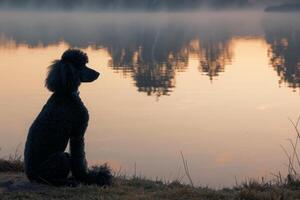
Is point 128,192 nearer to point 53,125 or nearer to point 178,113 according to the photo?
point 53,125

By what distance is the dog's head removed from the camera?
24.5ft

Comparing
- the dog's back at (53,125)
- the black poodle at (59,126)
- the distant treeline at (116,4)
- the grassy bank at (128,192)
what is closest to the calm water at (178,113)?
the grassy bank at (128,192)

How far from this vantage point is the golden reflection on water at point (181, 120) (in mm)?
12898

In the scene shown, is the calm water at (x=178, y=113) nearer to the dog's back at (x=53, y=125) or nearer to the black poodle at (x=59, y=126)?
the black poodle at (x=59, y=126)

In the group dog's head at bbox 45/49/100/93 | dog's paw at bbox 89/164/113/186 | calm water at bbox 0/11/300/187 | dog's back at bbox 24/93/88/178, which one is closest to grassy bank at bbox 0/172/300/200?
dog's paw at bbox 89/164/113/186

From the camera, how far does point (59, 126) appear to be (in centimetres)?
761

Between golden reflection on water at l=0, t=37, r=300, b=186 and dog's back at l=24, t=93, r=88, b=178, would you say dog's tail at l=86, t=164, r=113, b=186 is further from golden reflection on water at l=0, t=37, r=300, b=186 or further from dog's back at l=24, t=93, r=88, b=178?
golden reflection on water at l=0, t=37, r=300, b=186

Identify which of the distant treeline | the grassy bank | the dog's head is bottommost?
the grassy bank

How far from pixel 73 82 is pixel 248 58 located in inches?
1248

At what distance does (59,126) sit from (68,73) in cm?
62

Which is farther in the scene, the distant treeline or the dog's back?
the distant treeline

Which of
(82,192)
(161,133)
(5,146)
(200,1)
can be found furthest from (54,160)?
(200,1)

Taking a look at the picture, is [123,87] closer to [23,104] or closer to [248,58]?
[23,104]

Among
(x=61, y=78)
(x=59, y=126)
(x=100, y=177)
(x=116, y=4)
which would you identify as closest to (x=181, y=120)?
(x=100, y=177)
